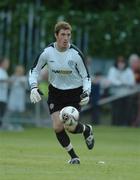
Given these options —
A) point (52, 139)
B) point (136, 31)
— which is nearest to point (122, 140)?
point (52, 139)

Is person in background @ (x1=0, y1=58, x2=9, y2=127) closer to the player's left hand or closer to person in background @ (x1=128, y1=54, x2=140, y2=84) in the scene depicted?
person in background @ (x1=128, y1=54, x2=140, y2=84)

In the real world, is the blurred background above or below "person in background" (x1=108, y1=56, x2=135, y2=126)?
above

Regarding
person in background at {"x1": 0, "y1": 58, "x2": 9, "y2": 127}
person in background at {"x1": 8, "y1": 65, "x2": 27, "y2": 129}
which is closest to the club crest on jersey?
person in background at {"x1": 0, "y1": 58, "x2": 9, "y2": 127}

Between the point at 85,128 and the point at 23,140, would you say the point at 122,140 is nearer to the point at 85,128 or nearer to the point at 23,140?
the point at 23,140

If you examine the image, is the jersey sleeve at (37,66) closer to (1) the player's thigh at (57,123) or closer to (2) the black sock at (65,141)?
(1) the player's thigh at (57,123)

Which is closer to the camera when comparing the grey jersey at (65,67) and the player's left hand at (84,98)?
the player's left hand at (84,98)

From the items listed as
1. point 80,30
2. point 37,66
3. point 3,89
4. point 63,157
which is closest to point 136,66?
point 80,30

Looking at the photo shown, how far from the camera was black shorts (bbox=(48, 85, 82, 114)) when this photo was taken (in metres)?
15.8

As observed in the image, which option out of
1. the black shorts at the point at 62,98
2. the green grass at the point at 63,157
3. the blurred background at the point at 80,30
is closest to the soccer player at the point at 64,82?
the black shorts at the point at 62,98

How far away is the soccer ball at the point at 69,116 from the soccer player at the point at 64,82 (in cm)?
20

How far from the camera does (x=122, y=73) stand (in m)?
28.6

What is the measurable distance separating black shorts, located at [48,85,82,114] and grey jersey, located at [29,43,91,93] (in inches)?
3.0

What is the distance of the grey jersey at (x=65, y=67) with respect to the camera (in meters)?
15.7

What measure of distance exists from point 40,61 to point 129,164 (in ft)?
7.49
